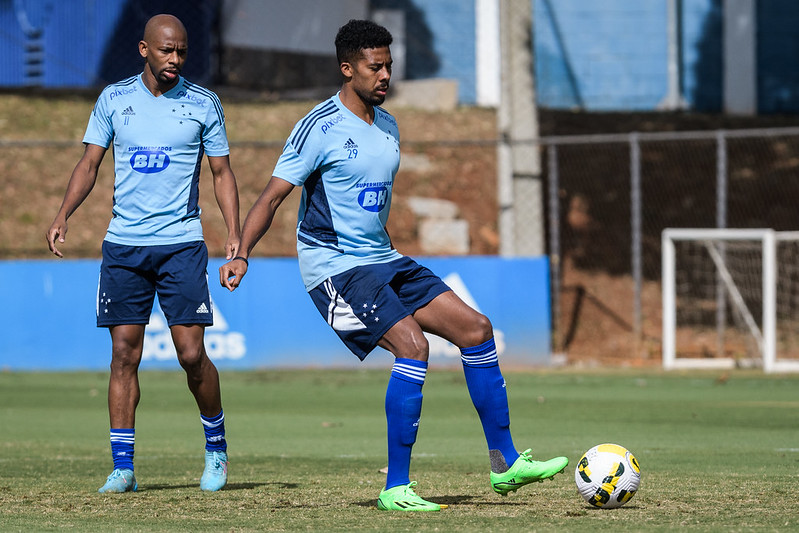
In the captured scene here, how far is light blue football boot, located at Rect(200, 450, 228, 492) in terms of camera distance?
649 cm

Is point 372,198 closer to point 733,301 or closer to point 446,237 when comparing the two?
point 733,301

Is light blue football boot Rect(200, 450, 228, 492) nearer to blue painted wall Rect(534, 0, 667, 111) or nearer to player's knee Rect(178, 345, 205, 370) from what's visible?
player's knee Rect(178, 345, 205, 370)

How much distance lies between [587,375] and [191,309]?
30.9ft

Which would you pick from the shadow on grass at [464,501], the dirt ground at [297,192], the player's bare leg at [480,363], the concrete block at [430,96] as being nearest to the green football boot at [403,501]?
the shadow on grass at [464,501]

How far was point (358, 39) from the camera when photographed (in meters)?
5.84

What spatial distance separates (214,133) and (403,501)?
2.44m

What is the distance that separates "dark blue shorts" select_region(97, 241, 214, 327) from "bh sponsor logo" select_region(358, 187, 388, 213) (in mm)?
1215

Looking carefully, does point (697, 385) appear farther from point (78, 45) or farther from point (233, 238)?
point (78, 45)

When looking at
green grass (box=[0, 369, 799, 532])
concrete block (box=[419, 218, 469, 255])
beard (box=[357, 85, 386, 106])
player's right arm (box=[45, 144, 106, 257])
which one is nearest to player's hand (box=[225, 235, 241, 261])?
player's right arm (box=[45, 144, 106, 257])

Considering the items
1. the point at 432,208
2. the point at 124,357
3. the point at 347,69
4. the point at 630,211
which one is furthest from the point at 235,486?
the point at 630,211

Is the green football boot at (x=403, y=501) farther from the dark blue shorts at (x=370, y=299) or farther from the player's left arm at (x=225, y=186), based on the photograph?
the player's left arm at (x=225, y=186)

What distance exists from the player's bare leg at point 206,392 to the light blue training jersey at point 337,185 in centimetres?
98

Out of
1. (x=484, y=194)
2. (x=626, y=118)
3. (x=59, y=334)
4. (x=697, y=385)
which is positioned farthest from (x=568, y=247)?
(x=59, y=334)

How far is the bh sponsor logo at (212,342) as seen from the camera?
15.4m
